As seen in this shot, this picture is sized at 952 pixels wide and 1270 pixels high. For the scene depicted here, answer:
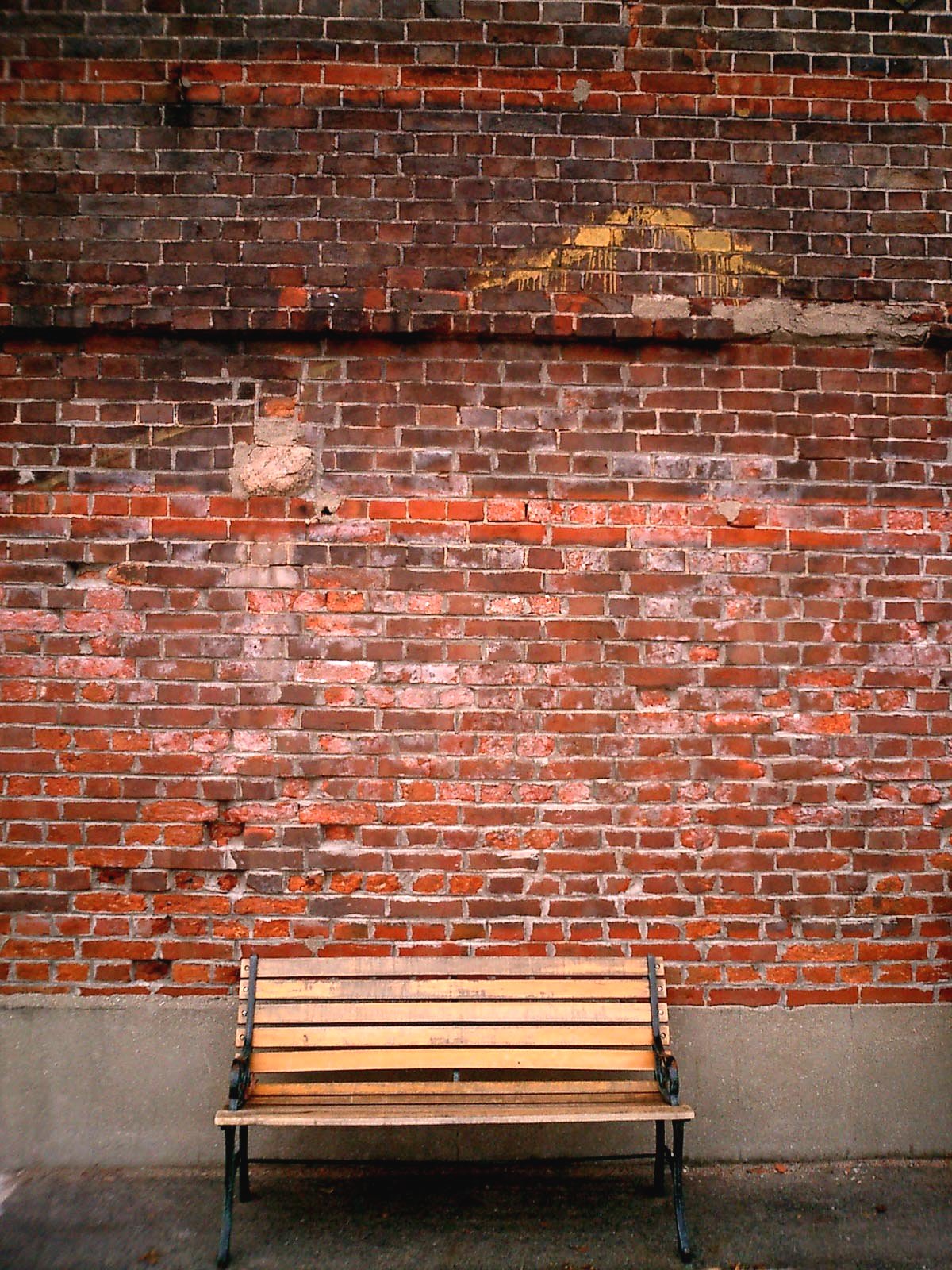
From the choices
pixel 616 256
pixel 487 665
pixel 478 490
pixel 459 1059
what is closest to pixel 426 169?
pixel 616 256

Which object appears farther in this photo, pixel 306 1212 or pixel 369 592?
pixel 369 592

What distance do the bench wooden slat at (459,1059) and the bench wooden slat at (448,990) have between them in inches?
6.6

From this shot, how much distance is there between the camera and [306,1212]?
279 centimetres

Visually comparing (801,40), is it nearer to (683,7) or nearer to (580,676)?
(683,7)

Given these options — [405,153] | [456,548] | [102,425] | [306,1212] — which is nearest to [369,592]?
[456,548]

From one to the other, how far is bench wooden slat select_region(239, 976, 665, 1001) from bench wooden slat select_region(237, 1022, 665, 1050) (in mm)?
96

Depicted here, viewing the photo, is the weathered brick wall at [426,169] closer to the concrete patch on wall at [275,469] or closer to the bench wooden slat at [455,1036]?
the concrete patch on wall at [275,469]

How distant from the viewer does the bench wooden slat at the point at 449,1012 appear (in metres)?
2.88

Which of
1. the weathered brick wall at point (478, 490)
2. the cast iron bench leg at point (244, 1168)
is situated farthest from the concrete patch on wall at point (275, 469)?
the cast iron bench leg at point (244, 1168)

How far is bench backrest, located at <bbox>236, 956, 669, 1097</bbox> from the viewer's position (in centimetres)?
284

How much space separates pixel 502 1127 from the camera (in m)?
3.06

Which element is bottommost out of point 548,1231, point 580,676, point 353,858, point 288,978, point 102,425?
point 548,1231

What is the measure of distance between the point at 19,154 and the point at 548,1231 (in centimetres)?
438

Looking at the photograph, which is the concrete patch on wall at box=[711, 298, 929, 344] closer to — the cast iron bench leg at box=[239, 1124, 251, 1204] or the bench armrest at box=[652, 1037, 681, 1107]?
the bench armrest at box=[652, 1037, 681, 1107]
